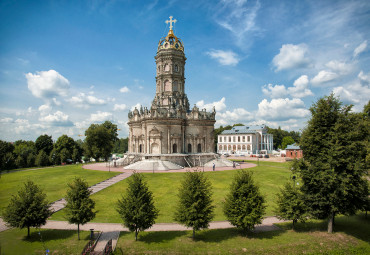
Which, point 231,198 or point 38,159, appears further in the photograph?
point 38,159

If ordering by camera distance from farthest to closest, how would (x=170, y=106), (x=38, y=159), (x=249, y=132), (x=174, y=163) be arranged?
1. (x=249, y=132)
2. (x=38, y=159)
3. (x=170, y=106)
4. (x=174, y=163)

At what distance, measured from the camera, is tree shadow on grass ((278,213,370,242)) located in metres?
18.8

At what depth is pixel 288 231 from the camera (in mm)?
18797

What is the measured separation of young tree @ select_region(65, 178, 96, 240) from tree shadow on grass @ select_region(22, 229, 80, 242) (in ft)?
4.79

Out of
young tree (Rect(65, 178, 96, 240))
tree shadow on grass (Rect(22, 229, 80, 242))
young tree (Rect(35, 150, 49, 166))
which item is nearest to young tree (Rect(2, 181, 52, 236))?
tree shadow on grass (Rect(22, 229, 80, 242))

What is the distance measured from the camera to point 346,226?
2020 centimetres

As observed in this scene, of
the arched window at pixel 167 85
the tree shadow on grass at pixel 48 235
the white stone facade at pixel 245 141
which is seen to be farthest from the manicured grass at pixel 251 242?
the white stone facade at pixel 245 141

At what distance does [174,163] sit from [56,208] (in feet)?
94.6

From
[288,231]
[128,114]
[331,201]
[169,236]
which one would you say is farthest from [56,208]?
[128,114]

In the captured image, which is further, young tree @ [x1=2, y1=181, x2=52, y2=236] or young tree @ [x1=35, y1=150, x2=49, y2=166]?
young tree @ [x1=35, y1=150, x2=49, y2=166]

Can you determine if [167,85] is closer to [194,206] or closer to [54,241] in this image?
[194,206]

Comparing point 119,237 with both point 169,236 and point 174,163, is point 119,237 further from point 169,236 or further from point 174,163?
point 174,163

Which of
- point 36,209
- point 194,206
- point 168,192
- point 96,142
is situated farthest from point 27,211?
point 96,142

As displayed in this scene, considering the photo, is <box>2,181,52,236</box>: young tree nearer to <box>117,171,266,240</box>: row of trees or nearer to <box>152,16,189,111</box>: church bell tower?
<box>117,171,266,240</box>: row of trees
